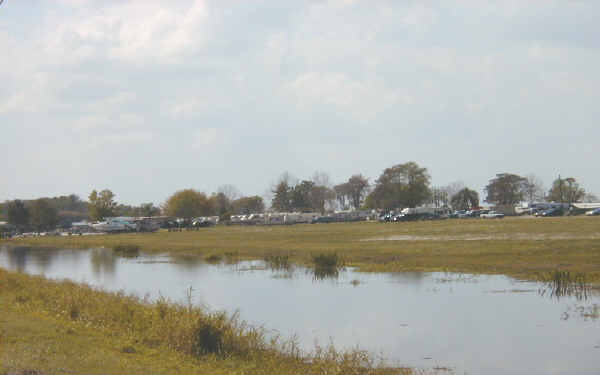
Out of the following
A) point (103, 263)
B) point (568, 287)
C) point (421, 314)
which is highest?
point (103, 263)

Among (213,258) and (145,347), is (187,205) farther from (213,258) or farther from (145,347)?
(145,347)

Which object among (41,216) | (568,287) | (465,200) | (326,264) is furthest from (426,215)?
(568,287)

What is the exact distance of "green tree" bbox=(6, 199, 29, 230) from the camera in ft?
549

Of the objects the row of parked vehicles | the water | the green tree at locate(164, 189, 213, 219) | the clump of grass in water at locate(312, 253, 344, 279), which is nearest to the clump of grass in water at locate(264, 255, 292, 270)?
the clump of grass in water at locate(312, 253, 344, 279)

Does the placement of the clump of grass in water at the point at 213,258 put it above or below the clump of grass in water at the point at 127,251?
below

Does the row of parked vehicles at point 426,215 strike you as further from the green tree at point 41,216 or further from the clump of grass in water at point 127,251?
the green tree at point 41,216

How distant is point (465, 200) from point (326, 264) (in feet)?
515

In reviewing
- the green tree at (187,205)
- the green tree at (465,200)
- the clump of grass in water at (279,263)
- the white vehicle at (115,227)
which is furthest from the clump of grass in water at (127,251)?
the green tree at (465,200)

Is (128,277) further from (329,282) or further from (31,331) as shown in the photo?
(31,331)

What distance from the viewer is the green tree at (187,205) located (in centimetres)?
17188

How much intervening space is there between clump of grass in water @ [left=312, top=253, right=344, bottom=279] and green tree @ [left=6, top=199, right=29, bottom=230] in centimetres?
14009

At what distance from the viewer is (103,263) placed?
59344 millimetres

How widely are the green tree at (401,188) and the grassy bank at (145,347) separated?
503ft

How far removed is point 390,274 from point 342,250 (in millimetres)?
15915
